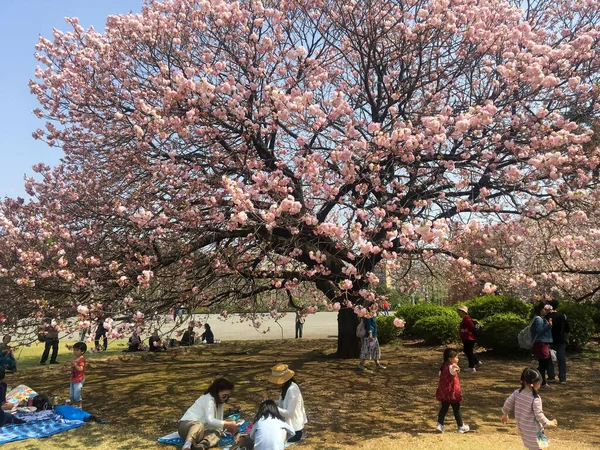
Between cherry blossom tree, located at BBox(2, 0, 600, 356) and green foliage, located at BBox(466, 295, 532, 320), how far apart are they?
5.81 metres

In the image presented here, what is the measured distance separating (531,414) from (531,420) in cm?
6

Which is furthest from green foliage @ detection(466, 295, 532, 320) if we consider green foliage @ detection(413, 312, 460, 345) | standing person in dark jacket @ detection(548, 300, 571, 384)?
standing person in dark jacket @ detection(548, 300, 571, 384)

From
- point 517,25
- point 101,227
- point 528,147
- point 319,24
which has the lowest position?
point 101,227

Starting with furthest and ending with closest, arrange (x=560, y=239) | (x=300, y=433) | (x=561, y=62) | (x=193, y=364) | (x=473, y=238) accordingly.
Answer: (x=193, y=364), (x=561, y=62), (x=473, y=238), (x=560, y=239), (x=300, y=433)

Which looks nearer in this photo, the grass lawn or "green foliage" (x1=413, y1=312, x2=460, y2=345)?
the grass lawn

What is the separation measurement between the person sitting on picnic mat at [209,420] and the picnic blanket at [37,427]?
2.32 meters

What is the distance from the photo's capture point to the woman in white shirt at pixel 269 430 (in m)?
4.42

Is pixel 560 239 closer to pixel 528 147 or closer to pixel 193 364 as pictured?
pixel 528 147

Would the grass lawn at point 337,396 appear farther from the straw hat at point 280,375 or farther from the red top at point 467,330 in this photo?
the straw hat at point 280,375

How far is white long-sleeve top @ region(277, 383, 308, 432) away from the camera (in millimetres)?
5348

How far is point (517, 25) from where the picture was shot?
888cm

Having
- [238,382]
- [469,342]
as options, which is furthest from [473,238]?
[238,382]

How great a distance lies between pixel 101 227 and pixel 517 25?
29.7 ft

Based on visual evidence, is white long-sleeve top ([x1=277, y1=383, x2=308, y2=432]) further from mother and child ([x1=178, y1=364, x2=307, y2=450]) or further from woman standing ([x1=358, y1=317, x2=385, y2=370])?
woman standing ([x1=358, y1=317, x2=385, y2=370])
